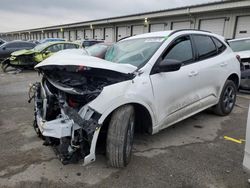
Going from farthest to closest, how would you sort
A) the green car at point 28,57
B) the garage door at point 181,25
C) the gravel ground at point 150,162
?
1. the garage door at point 181,25
2. the green car at point 28,57
3. the gravel ground at point 150,162

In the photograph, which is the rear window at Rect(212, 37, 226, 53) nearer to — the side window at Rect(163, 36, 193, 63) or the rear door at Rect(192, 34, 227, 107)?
the rear door at Rect(192, 34, 227, 107)

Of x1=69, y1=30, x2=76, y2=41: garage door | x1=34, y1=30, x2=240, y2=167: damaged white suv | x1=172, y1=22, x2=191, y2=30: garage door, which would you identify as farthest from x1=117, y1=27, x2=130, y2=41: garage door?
x1=34, y1=30, x2=240, y2=167: damaged white suv

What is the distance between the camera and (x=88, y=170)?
112 inches

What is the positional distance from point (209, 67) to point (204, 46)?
431mm

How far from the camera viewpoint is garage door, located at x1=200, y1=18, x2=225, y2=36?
59.1ft

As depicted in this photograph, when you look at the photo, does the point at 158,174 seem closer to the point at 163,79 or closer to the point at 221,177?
the point at 221,177

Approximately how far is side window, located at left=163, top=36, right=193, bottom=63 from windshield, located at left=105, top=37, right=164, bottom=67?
22cm

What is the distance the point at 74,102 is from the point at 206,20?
62.6 feet

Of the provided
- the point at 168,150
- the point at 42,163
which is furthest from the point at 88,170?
the point at 168,150

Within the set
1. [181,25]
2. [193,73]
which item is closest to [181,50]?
[193,73]

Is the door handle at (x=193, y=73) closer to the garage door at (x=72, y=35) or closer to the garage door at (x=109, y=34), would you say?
the garage door at (x=109, y=34)

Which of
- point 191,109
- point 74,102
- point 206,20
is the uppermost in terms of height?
point 206,20

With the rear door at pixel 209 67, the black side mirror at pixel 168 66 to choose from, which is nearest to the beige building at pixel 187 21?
the rear door at pixel 209 67

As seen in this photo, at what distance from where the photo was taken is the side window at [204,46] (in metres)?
4.04
